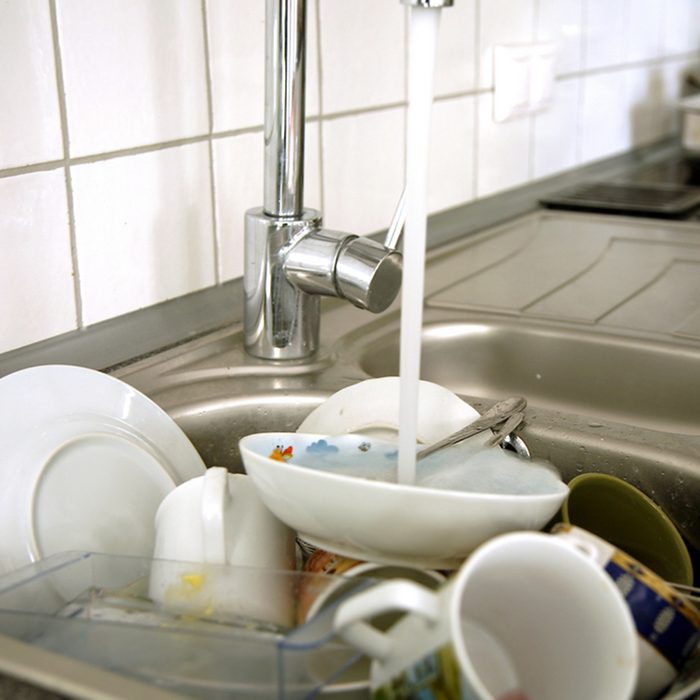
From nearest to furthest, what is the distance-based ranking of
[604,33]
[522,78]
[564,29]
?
[522,78] → [564,29] → [604,33]

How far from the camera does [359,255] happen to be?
2.53 feet

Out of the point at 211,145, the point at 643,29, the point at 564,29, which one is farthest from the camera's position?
the point at 643,29

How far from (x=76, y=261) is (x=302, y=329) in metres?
0.19

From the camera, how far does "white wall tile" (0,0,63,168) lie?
69cm

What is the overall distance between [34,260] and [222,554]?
32 cm

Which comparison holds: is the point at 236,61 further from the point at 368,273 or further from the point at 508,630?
the point at 508,630

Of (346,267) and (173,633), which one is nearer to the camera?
(173,633)

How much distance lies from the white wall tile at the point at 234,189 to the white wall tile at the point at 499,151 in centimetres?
46

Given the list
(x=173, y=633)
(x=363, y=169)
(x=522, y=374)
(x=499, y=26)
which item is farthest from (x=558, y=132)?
(x=173, y=633)

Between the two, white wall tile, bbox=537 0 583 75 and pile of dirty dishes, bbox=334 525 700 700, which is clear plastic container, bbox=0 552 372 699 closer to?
pile of dirty dishes, bbox=334 525 700 700

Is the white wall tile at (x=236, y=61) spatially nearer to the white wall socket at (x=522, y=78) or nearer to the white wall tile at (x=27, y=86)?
the white wall tile at (x=27, y=86)

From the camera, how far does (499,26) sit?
4.26 feet

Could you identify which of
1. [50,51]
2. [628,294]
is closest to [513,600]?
[50,51]

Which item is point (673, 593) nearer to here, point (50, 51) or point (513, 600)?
point (513, 600)
